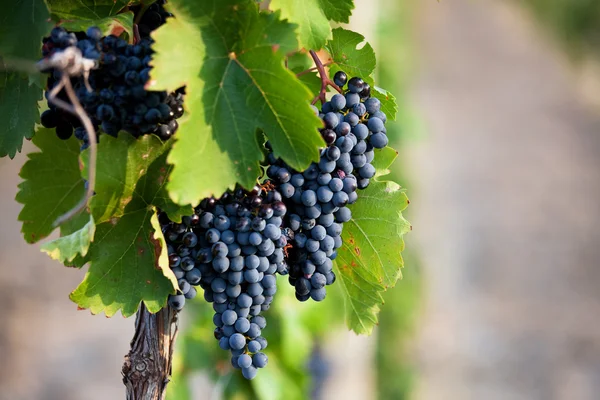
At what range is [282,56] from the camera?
30.5 inches

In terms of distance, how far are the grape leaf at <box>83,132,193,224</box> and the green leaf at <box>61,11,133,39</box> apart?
117 millimetres

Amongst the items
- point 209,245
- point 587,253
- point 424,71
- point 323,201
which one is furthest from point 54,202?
point 424,71

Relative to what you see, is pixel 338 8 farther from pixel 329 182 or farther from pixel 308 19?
pixel 329 182

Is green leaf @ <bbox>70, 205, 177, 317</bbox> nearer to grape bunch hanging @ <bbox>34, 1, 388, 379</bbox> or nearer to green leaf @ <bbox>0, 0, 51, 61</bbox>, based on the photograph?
grape bunch hanging @ <bbox>34, 1, 388, 379</bbox>

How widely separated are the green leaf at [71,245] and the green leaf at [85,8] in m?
0.26

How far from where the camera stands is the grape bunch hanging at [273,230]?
0.83 metres

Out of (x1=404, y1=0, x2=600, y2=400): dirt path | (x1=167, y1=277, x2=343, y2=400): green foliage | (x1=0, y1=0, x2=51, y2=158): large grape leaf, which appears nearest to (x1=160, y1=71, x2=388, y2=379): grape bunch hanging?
(x1=0, y1=0, x2=51, y2=158): large grape leaf

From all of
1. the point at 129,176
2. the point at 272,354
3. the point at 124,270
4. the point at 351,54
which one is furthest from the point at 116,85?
the point at 272,354

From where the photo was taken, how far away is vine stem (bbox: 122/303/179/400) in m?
0.96

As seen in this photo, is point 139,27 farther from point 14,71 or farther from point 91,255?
point 91,255

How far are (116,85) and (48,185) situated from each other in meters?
0.24

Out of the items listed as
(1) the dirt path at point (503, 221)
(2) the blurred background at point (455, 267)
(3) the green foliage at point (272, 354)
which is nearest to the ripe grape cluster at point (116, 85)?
(2) the blurred background at point (455, 267)

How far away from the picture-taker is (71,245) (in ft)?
2.52

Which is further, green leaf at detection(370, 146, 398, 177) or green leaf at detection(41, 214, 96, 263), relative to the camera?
green leaf at detection(370, 146, 398, 177)
